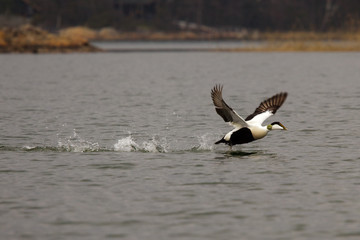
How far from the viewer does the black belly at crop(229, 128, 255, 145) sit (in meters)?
15.6

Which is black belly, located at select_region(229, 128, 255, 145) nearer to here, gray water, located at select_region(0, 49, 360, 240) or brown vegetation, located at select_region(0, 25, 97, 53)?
gray water, located at select_region(0, 49, 360, 240)

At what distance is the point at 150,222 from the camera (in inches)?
398

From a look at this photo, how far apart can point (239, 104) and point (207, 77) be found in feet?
56.3

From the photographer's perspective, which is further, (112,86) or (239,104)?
(112,86)

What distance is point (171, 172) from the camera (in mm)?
13742

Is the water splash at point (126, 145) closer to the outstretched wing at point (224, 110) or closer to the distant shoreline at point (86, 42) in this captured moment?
the outstretched wing at point (224, 110)

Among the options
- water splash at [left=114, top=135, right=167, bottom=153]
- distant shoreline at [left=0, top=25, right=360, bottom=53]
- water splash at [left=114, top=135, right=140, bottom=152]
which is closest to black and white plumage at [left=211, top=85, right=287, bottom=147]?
water splash at [left=114, top=135, right=167, bottom=153]

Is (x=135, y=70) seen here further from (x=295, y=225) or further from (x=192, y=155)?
(x=295, y=225)

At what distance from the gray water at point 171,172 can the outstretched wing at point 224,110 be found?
2.44ft

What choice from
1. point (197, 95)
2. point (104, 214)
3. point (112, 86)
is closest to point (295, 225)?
point (104, 214)

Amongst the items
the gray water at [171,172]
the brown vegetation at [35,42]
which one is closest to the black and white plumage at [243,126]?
the gray water at [171,172]

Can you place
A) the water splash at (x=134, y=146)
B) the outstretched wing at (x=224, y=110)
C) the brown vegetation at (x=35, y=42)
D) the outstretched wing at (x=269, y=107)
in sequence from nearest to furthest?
the outstretched wing at (x=224, y=110) < the outstretched wing at (x=269, y=107) < the water splash at (x=134, y=146) < the brown vegetation at (x=35, y=42)

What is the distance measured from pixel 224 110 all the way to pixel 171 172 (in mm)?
2069

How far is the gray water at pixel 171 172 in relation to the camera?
9953mm
